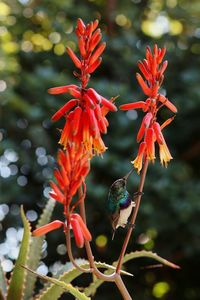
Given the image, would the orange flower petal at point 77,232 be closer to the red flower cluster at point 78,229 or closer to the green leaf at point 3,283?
the red flower cluster at point 78,229

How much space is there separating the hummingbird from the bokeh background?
156cm

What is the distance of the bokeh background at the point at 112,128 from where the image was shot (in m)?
2.54

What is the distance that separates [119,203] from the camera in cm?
81

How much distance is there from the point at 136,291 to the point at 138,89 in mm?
864

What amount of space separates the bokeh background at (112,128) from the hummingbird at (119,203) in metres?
1.56

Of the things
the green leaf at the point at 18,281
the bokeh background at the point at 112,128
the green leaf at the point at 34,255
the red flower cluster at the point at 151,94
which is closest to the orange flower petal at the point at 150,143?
the red flower cluster at the point at 151,94

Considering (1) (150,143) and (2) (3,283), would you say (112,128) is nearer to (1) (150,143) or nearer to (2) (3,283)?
(2) (3,283)

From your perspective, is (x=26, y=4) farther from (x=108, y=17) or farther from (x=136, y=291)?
(x=136, y=291)

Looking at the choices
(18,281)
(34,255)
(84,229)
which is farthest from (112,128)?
(84,229)

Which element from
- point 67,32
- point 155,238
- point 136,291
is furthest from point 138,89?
point 136,291

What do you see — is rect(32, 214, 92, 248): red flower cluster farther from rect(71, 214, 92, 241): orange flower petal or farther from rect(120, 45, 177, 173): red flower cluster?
rect(120, 45, 177, 173): red flower cluster

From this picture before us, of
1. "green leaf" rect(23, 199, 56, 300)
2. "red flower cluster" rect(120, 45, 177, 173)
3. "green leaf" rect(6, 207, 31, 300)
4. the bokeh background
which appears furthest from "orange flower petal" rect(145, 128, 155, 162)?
the bokeh background

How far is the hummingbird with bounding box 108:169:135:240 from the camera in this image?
0.81m

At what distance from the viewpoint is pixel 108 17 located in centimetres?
296
